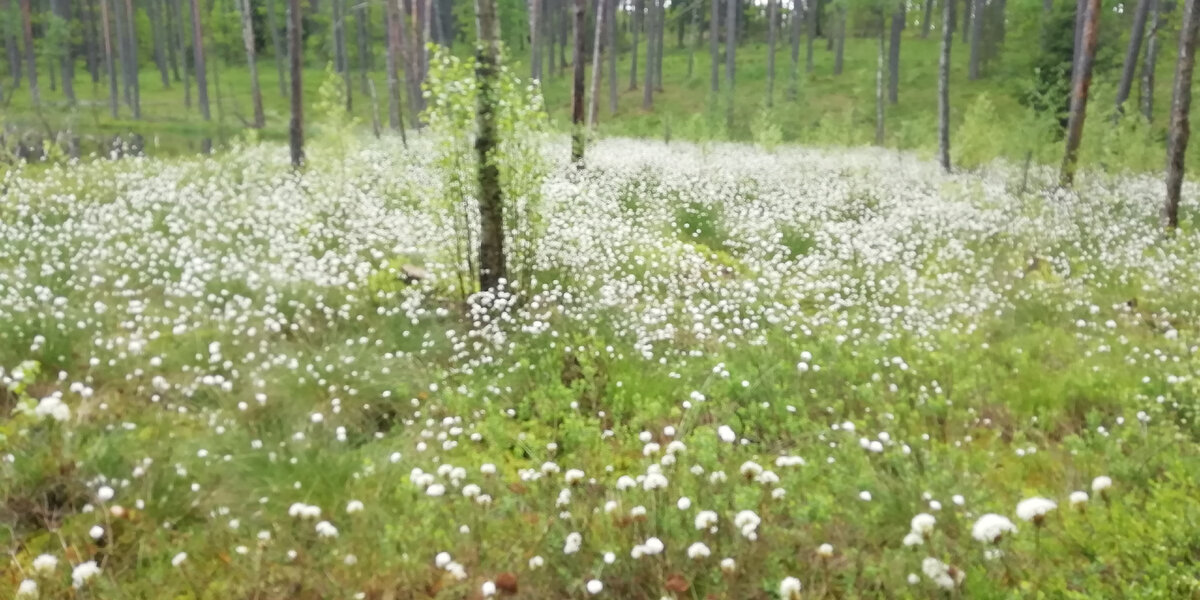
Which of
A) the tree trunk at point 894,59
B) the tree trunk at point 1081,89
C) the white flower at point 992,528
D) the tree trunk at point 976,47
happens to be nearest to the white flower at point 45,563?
the white flower at point 992,528

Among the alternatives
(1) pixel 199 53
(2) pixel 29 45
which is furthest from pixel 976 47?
(2) pixel 29 45

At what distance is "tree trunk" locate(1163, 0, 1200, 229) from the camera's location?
10.9 m

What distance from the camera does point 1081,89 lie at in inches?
614

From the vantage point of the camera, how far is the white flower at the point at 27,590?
127 inches

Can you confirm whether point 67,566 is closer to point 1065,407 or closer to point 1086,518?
point 1086,518

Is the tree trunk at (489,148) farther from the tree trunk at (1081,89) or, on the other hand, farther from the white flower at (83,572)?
the tree trunk at (1081,89)

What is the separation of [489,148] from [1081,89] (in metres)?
14.1

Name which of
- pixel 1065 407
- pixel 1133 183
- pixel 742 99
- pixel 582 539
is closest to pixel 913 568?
pixel 582 539

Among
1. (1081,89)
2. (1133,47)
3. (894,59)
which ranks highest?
(894,59)

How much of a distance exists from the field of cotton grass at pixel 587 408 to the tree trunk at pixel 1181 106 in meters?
0.59

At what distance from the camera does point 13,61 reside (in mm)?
47500

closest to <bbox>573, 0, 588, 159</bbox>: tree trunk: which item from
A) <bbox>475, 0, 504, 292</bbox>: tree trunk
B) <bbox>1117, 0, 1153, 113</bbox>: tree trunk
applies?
<bbox>475, 0, 504, 292</bbox>: tree trunk

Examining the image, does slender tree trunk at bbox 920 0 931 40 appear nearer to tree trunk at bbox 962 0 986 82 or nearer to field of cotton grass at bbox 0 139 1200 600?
tree trunk at bbox 962 0 986 82

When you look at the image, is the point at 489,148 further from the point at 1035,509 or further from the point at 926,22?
the point at 926,22
